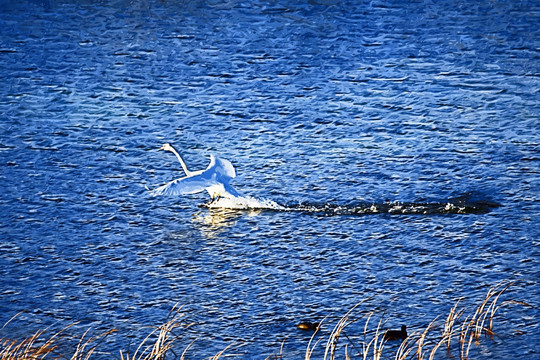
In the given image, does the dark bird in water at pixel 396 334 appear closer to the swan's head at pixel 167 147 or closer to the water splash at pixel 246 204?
the water splash at pixel 246 204

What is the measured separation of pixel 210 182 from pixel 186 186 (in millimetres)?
225

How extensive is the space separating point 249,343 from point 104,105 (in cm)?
515

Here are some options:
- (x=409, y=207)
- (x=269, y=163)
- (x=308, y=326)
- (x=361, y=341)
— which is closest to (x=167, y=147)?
(x=269, y=163)

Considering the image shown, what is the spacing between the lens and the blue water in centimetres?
693

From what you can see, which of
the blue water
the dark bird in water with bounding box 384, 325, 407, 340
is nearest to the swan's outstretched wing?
the blue water

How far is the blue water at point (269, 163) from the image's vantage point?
6.93 m

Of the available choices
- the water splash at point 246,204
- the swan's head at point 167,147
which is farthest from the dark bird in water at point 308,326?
the swan's head at point 167,147

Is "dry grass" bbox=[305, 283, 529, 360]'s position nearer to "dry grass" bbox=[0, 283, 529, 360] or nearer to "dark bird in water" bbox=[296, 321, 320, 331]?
"dry grass" bbox=[0, 283, 529, 360]

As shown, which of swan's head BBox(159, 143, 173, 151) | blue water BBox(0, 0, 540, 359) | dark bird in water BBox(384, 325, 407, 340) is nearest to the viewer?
dark bird in water BBox(384, 325, 407, 340)

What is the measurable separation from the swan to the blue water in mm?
252

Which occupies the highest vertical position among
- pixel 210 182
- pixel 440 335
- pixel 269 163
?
pixel 210 182

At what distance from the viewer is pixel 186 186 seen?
820 centimetres

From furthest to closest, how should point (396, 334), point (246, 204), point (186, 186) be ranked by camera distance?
point (246, 204) < point (186, 186) < point (396, 334)

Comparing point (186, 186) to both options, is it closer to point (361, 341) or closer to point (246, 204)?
point (246, 204)
